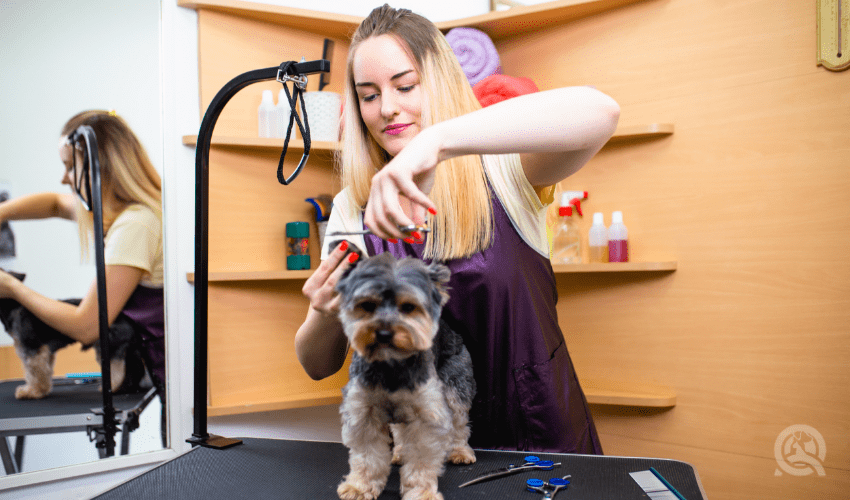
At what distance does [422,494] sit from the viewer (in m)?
0.98

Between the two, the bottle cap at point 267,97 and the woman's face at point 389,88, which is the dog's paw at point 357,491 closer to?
the woman's face at point 389,88

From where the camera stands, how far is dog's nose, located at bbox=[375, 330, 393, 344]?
3.09 feet

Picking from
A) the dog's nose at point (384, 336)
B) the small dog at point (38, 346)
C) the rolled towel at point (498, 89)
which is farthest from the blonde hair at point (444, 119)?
the small dog at point (38, 346)

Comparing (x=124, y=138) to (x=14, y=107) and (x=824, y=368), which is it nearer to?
(x=14, y=107)

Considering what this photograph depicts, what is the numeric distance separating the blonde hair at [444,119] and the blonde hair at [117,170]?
1199 mm

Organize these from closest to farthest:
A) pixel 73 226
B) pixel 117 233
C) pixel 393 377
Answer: pixel 393 377 → pixel 73 226 → pixel 117 233

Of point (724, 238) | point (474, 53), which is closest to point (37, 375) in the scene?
point (474, 53)

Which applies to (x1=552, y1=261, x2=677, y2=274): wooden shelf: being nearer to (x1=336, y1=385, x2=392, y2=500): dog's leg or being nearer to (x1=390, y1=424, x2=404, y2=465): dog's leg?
(x1=390, y1=424, x2=404, y2=465): dog's leg

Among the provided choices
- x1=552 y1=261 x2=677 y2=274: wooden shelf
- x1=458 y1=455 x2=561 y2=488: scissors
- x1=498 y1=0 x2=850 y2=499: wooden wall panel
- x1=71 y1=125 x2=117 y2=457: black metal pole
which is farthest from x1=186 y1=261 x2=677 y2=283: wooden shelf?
x1=458 y1=455 x2=561 y2=488: scissors

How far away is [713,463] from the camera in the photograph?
2.23 meters

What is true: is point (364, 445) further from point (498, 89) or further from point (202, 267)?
point (498, 89)

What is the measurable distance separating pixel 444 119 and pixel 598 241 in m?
1.38

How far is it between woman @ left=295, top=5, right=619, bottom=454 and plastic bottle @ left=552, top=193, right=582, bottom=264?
3.55 feet

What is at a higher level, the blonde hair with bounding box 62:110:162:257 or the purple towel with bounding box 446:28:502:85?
the purple towel with bounding box 446:28:502:85
